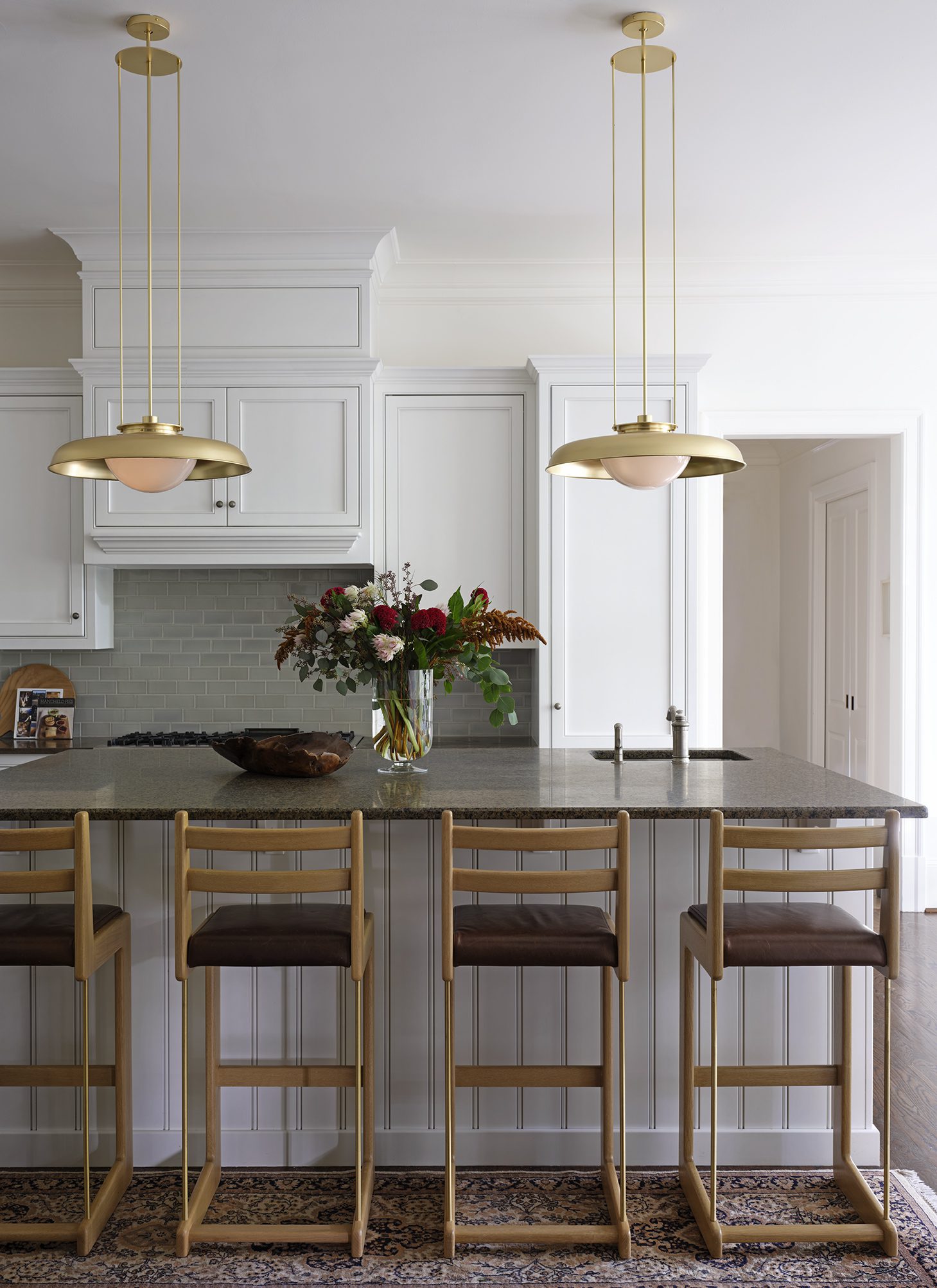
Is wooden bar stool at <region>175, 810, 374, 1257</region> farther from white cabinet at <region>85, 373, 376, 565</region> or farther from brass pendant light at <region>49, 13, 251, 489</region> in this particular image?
white cabinet at <region>85, 373, 376, 565</region>

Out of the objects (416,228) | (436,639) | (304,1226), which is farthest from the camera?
(416,228)

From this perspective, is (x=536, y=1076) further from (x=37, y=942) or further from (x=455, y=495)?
(x=455, y=495)

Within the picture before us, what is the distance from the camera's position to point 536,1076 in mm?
2447

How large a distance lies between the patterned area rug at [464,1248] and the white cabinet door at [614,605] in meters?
1.92

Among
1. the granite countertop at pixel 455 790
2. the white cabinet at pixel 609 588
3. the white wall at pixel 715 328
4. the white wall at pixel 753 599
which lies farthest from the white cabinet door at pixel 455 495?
the white wall at pixel 753 599

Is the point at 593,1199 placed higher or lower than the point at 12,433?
lower

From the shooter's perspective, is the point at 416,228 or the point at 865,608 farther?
the point at 865,608

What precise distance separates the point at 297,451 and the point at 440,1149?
2673 mm

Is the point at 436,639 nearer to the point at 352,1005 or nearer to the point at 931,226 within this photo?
the point at 352,1005

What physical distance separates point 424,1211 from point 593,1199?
413mm

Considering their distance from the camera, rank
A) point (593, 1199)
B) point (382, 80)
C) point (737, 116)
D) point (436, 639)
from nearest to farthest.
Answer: point (593, 1199) < point (436, 639) < point (382, 80) < point (737, 116)

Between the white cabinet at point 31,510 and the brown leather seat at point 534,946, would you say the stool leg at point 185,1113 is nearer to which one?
the brown leather seat at point 534,946

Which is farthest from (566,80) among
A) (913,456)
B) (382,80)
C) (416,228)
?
(913,456)

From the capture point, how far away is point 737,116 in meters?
3.18
